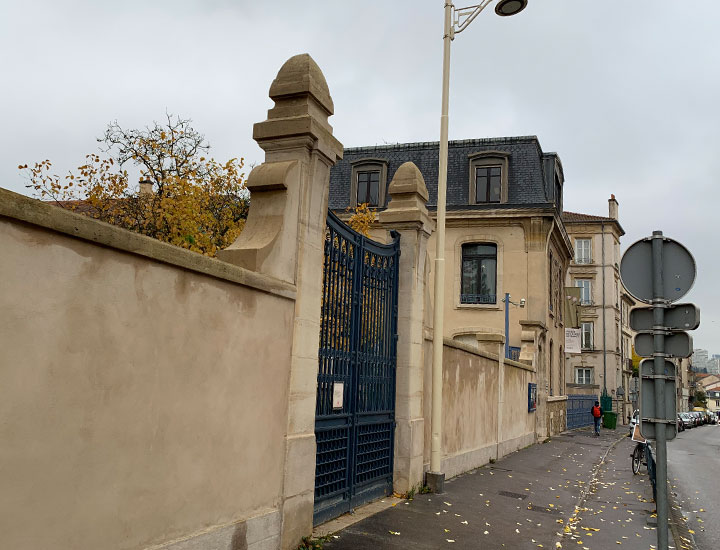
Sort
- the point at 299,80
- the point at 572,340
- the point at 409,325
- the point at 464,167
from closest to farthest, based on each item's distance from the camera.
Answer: the point at 299,80
the point at 409,325
the point at 464,167
the point at 572,340

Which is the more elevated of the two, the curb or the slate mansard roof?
the slate mansard roof

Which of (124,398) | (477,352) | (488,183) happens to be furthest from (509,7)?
(488,183)

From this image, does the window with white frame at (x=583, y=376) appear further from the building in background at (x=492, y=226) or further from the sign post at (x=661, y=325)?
the sign post at (x=661, y=325)

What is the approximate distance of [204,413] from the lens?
4.92 metres

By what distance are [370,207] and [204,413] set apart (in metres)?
21.8

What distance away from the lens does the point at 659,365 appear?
6078mm

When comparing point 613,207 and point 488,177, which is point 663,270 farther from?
point 613,207

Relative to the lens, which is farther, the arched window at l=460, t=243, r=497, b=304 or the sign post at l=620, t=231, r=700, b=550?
the arched window at l=460, t=243, r=497, b=304

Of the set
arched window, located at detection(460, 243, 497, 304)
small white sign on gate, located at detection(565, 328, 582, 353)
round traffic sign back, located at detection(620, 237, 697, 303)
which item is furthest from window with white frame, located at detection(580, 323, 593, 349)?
round traffic sign back, located at detection(620, 237, 697, 303)

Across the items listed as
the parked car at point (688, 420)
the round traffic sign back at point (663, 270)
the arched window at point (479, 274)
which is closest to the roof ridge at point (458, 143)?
the arched window at point (479, 274)

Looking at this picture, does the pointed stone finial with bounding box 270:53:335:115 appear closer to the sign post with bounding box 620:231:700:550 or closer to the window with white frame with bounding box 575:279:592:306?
the sign post with bounding box 620:231:700:550

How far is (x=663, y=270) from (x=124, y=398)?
5.08 meters

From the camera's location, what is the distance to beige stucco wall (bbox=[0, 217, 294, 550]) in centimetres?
346

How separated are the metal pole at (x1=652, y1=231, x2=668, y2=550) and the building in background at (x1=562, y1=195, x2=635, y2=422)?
46343mm
